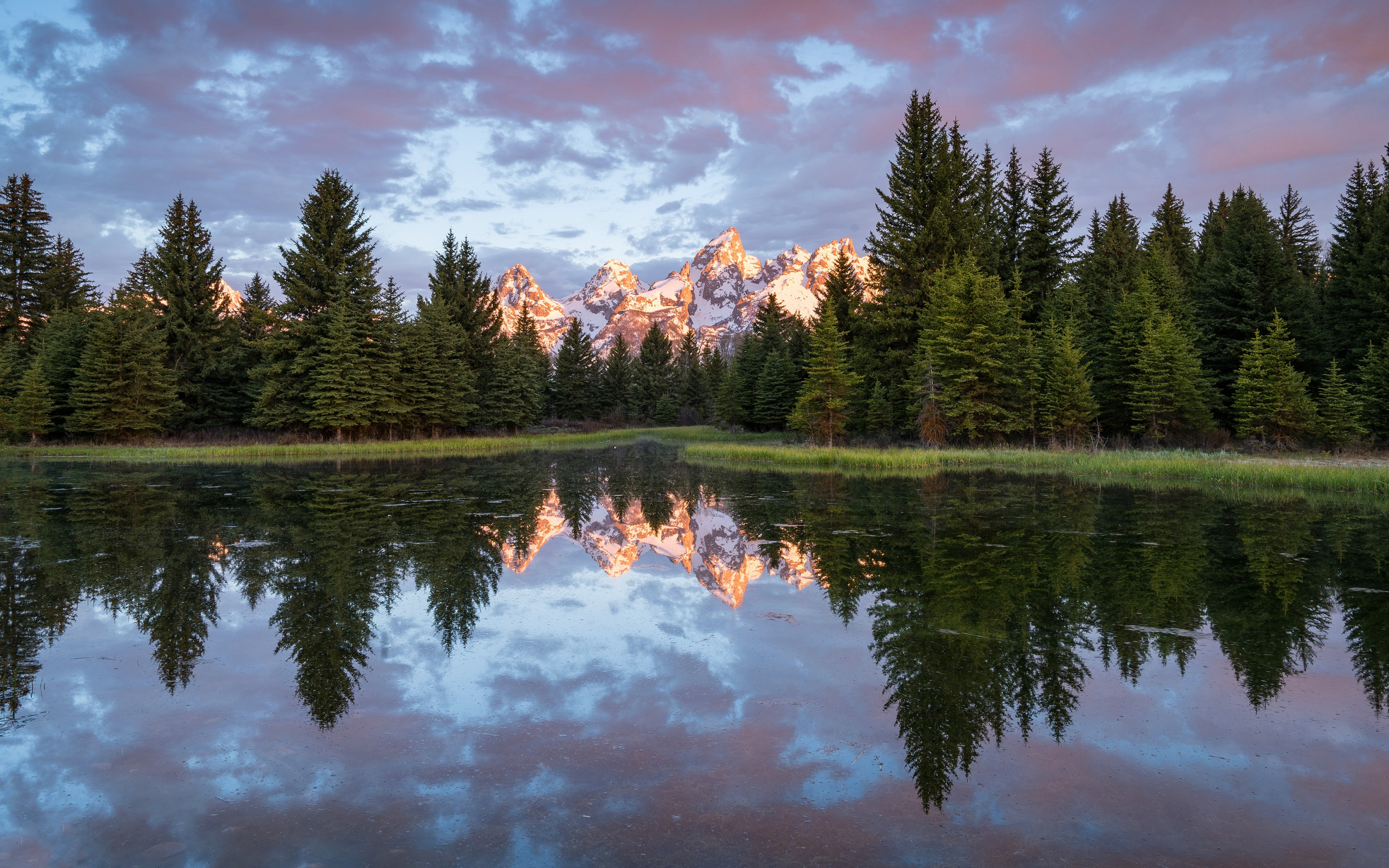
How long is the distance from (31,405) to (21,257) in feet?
53.0

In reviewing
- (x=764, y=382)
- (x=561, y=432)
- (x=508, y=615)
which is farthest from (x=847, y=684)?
(x=561, y=432)

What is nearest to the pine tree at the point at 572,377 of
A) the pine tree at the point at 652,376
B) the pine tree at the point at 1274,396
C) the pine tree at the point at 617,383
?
the pine tree at the point at 617,383

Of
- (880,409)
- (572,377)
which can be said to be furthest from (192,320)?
(880,409)

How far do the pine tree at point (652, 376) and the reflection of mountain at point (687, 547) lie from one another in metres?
71.0

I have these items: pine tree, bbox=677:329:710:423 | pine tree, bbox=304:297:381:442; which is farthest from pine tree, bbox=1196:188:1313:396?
pine tree, bbox=677:329:710:423

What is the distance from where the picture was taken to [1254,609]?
317 inches

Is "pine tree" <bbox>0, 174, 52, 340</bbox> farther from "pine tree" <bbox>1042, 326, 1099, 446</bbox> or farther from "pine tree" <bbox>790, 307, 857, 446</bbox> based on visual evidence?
"pine tree" <bbox>1042, 326, 1099, 446</bbox>

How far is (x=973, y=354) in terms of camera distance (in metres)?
31.7

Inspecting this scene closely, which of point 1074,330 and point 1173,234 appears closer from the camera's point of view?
point 1074,330

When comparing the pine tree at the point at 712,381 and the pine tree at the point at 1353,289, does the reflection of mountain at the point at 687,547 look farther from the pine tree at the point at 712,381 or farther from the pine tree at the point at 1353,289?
the pine tree at the point at 712,381

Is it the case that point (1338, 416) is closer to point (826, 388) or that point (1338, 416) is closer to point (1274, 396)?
point (1274, 396)

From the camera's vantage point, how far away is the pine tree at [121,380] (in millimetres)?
38062

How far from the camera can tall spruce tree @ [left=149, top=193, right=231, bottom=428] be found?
4281cm

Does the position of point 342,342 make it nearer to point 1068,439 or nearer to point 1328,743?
point 1068,439
